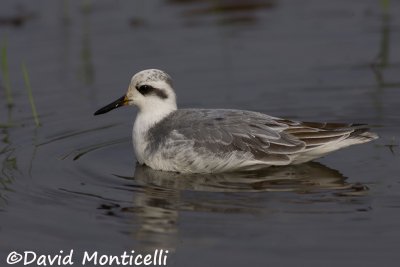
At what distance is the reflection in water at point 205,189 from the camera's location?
9344mm

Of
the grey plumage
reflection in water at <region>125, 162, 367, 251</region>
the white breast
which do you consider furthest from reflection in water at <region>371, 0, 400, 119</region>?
the white breast

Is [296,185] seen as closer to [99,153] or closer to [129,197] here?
[129,197]

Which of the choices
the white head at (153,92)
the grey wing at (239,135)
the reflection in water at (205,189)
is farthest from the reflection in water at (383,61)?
the white head at (153,92)

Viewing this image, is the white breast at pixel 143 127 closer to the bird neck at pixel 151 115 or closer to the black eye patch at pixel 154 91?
the bird neck at pixel 151 115

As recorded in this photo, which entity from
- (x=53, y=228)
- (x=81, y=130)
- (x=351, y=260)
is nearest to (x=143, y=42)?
(x=81, y=130)

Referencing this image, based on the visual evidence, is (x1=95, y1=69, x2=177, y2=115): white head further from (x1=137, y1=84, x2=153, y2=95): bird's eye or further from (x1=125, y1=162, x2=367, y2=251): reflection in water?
(x1=125, y1=162, x2=367, y2=251): reflection in water

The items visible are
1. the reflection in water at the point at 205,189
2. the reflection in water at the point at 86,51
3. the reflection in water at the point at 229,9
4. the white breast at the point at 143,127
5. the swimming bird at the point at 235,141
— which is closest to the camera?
the reflection in water at the point at 205,189

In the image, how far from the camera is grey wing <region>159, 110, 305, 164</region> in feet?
36.3

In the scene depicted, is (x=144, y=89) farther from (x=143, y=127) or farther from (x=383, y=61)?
(x=383, y=61)

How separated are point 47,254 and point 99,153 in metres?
3.29

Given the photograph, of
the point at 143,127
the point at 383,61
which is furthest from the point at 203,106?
the point at 383,61

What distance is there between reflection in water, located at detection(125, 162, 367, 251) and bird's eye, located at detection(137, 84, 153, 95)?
0.97 meters

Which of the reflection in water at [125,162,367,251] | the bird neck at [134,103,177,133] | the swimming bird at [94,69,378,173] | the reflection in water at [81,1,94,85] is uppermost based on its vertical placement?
the reflection in water at [81,1,94,85]

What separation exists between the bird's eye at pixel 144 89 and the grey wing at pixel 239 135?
25.8 inches
